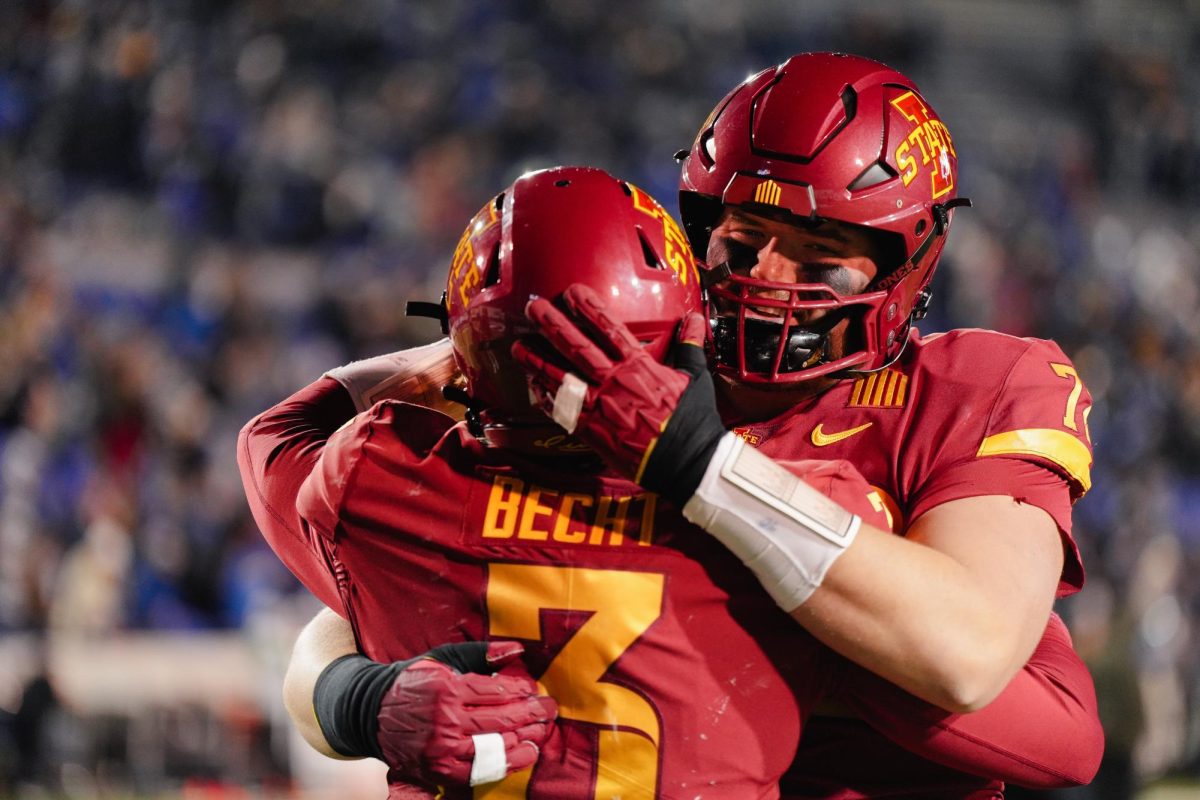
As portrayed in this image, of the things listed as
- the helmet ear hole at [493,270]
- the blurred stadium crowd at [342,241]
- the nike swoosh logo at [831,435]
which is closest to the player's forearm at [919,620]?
the nike swoosh logo at [831,435]

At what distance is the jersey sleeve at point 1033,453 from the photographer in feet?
6.62

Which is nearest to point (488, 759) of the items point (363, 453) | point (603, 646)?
point (603, 646)

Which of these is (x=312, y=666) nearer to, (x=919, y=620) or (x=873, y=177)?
(x=919, y=620)

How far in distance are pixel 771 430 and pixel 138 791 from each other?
→ 199 inches

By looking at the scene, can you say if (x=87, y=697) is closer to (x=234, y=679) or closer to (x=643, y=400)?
(x=234, y=679)

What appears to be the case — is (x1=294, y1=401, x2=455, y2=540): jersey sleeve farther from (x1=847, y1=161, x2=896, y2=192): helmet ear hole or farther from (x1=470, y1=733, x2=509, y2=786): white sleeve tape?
(x1=847, y1=161, x2=896, y2=192): helmet ear hole

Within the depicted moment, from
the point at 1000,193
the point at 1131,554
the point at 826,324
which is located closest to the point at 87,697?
the point at 826,324

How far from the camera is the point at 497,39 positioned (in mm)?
9750

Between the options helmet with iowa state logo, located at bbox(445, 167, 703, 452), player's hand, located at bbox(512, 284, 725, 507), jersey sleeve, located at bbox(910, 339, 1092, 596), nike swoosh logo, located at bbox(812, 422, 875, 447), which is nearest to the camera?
player's hand, located at bbox(512, 284, 725, 507)

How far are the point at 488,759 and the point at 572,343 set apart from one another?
0.53 meters

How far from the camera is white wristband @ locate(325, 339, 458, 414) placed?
2436mm

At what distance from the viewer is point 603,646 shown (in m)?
1.72

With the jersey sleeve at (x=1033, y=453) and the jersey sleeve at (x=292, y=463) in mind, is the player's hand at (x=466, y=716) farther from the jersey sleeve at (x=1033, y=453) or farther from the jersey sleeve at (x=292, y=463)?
the jersey sleeve at (x=1033, y=453)

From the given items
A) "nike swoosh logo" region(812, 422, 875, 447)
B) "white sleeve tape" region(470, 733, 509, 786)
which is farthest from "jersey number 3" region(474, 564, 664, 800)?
"nike swoosh logo" region(812, 422, 875, 447)
